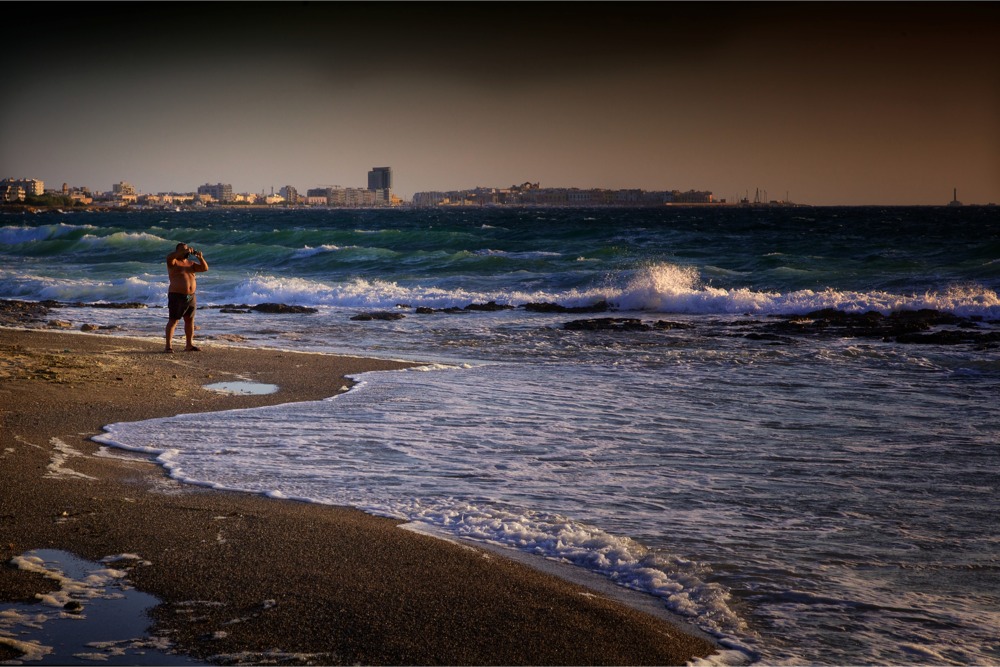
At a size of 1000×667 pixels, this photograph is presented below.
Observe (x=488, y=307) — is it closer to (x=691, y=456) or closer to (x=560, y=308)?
(x=560, y=308)

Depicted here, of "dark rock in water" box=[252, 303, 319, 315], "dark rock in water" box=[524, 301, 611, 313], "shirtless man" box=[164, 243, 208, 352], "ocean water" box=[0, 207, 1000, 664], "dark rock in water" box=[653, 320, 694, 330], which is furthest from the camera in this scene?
"dark rock in water" box=[524, 301, 611, 313]

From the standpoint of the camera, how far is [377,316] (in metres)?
18.4

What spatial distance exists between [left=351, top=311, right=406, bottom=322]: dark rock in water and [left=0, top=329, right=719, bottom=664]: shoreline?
1096 centimetres

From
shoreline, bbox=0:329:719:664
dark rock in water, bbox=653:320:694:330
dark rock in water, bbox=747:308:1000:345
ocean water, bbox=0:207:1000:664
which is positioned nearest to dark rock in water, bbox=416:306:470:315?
ocean water, bbox=0:207:1000:664

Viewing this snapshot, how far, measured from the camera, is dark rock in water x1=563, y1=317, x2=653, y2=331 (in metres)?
16.9

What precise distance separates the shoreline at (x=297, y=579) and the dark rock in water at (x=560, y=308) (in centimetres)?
1376

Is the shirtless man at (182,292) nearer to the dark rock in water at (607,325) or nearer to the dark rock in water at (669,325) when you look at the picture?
the dark rock in water at (607,325)

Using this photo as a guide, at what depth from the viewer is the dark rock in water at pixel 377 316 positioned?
59.5 ft

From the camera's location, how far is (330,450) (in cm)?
725

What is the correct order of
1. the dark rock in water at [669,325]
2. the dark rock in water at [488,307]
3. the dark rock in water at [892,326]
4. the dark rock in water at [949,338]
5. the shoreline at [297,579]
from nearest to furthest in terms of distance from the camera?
1. the shoreline at [297,579]
2. the dark rock in water at [949,338]
3. the dark rock in water at [892,326]
4. the dark rock in water at [669,325]
5. the dark rock in water at [488,307]

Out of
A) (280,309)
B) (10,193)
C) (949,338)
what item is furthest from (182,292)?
(10,193)

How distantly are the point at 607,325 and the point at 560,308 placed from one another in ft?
10.8

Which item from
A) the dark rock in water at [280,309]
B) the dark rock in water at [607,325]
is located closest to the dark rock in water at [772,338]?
the dark rock in water at [607,325]

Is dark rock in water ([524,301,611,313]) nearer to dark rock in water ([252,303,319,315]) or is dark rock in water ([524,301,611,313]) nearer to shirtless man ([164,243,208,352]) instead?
dark rock in water ([252,303,319,315])
